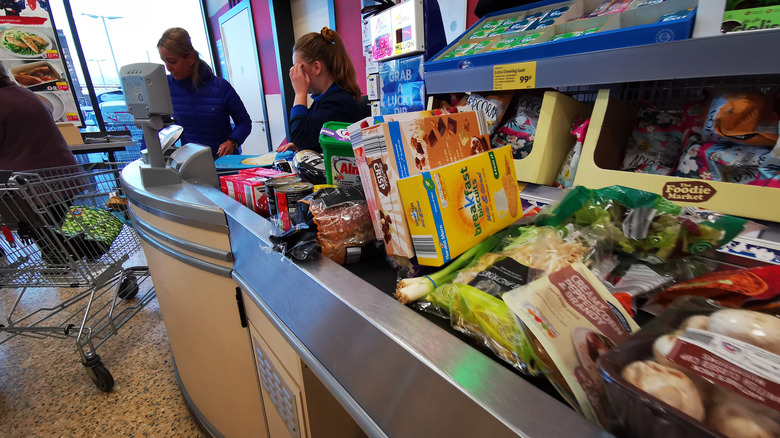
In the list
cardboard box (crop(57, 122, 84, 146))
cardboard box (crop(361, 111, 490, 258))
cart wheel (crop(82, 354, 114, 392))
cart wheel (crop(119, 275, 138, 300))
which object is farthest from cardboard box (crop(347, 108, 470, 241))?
cardboard box (crop(57, 122, 84, 146))

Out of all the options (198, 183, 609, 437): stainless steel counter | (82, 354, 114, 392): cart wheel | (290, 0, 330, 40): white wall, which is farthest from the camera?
(290, 0, 330, 40): white wall

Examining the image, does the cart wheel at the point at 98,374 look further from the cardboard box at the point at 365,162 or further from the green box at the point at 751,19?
the green box at the point at 751,19

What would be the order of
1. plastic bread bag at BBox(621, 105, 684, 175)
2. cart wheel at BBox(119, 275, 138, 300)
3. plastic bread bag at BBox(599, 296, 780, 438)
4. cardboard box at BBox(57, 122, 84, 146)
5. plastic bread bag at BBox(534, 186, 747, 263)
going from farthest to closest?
1. cardboard box at BBox(57, 122, 84, 146)
2. cart wheel at BBox(119, 275, 138, 300)
3. plastic bread bag at BBox(621, 105, 684, 175)
4. plastic bread bag at BBox(534, 186, 747, 263)
5. plastic bread bag at BBox(599, 296, 780, 438)

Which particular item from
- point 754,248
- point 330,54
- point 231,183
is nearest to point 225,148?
point 330,54

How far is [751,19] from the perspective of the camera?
680 millimetres

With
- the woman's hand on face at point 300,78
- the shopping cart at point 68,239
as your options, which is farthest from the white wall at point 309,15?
the shopping cart at point 68,239

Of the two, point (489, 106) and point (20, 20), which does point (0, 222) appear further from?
point (20, 20)

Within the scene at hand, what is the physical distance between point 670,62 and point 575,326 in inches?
27.0

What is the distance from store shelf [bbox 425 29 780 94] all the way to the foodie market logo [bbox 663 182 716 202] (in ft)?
0.74

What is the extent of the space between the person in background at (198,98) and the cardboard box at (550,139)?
2308mm

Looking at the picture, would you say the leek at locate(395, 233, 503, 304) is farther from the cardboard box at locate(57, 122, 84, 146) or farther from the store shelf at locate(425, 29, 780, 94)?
the cardboard box at locate(57, 122, 84, 146)

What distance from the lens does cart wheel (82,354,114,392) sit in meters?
1.82

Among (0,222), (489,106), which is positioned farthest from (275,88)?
(489,106)

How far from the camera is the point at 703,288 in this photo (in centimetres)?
48
